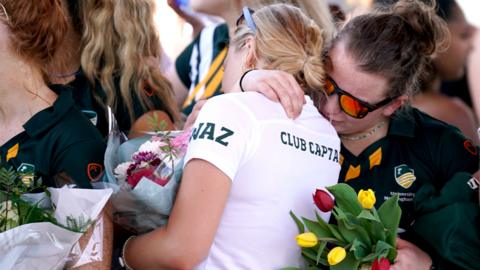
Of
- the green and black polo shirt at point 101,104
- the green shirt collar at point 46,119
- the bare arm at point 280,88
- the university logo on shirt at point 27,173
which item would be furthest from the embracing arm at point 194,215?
the green and black polo shirt at point 101,104

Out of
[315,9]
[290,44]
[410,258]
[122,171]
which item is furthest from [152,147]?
[315,9]

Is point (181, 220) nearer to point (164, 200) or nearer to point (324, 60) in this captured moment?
point (164, 200)

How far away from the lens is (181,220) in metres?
2.01

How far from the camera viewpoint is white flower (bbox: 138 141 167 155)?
216cm

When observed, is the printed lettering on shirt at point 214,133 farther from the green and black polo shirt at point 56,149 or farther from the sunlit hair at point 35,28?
the sunlit hair at point 35,28

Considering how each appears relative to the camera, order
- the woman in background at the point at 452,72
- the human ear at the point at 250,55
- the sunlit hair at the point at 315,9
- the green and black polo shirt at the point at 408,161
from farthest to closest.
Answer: the woman in background at the point at 452,72
the sunlit hair at the point at 315,9
the green and black polo shirt at the point at 408,161
the human ear at the point at 250,55

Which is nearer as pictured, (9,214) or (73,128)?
(9,214)

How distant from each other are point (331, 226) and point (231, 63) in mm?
642

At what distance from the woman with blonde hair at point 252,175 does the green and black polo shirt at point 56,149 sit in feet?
0.93

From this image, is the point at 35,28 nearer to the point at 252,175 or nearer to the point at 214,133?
the point at 214,133

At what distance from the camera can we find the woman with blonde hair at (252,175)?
2.00m

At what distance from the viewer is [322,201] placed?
2.09 meters

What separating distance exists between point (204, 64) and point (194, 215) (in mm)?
1906

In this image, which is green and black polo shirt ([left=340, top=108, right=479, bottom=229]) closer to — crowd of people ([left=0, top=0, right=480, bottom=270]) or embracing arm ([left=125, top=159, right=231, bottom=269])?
crowd of people ([left=0, top=0, right=480, bottom=270])
